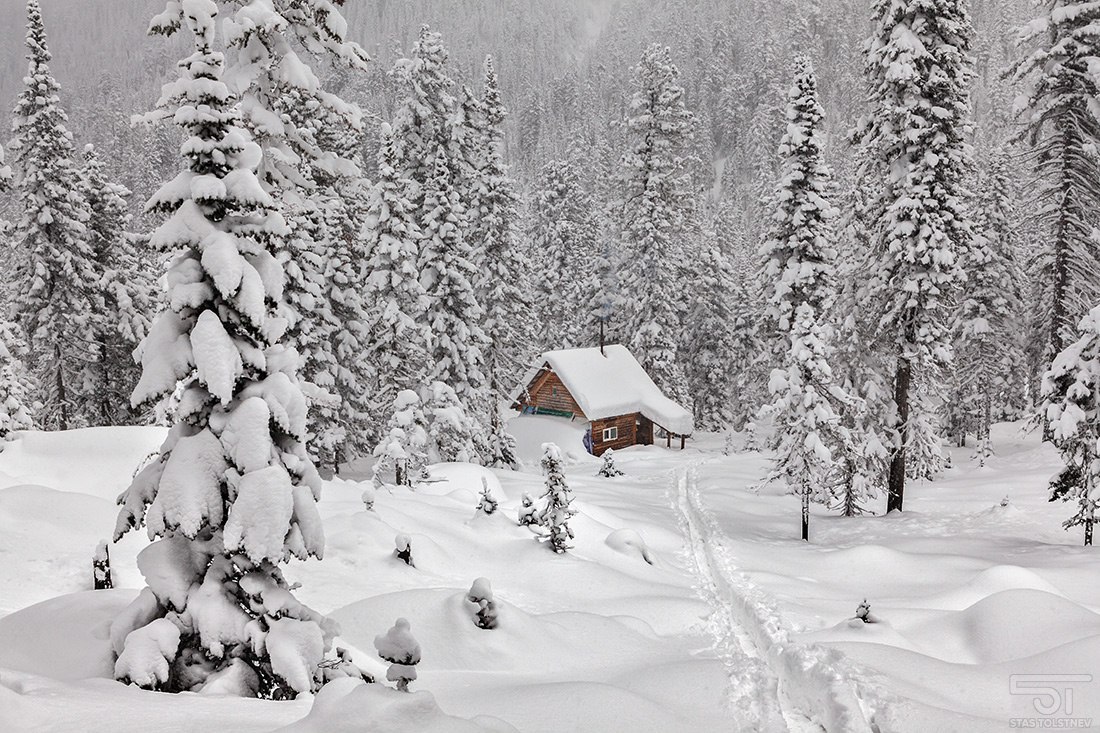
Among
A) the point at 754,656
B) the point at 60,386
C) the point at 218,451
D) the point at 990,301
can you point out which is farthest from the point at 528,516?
the point at 990,301

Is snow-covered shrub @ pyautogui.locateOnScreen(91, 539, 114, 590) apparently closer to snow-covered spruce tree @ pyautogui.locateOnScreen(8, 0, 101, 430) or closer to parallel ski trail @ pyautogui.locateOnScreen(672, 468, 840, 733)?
parallel ski trail @ pyautogui.locateOnScreen(672, 468, 840, 733)

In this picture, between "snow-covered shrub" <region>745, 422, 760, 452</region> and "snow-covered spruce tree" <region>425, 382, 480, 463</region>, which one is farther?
"snow-covered shrub" <region>745, 422, 760, 452</region>

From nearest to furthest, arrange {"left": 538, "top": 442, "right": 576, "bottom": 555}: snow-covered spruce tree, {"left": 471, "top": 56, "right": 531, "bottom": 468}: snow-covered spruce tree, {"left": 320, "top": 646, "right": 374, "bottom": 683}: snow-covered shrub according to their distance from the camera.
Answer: {"left": 320, "top": 646, "right": 374, "bottom": 683}: snow-covered shrub → {"left": 538, "top": 442, "right": 576, "bottom": 555}: snow-covered spruce tree → {"left": 471, "top": 56, "right": 531, "bottom": 468}: snow-covered spruce tree

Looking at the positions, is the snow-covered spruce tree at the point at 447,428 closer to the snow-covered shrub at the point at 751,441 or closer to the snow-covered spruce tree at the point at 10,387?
the snow-covered spruce tree at the point at 10,387

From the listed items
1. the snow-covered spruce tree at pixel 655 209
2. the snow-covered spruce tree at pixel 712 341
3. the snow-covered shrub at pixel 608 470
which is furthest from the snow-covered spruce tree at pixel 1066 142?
the snow-covered spruce tree at pixel 712 341

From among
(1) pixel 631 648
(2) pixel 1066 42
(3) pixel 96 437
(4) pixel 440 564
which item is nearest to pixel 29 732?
(1) pixel 631 648

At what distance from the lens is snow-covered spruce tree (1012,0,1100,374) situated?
66.5ft

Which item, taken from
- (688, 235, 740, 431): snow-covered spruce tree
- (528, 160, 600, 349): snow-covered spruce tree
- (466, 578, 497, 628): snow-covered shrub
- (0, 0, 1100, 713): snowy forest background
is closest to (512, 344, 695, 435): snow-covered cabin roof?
(0, 0, 1100, 713): snowy forest background

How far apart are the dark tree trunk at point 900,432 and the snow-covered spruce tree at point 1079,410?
6.32 m

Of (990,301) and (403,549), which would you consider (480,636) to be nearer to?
(403,549)

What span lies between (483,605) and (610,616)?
2995mm

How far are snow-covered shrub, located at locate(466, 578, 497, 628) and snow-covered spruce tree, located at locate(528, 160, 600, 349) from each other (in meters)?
45.5

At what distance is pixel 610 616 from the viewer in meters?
11.3

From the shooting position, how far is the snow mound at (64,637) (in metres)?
6.09
